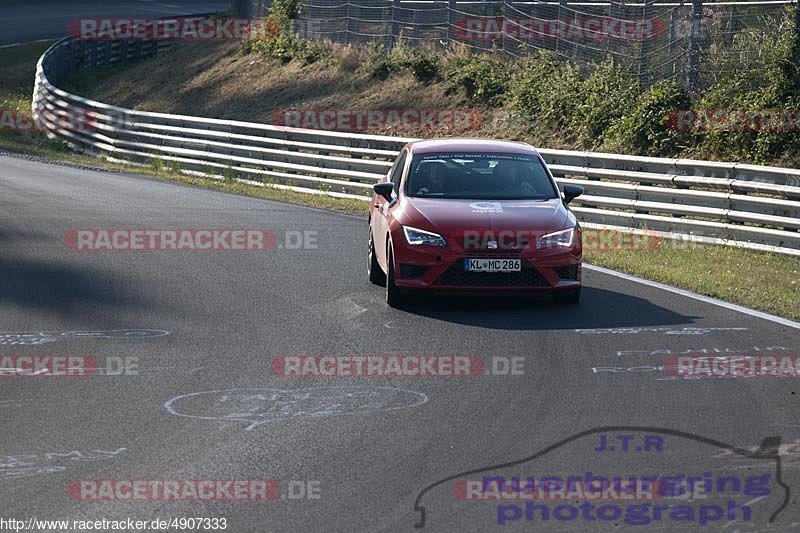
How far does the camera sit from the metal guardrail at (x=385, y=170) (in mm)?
16125

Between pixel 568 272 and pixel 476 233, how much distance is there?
993 millimetres

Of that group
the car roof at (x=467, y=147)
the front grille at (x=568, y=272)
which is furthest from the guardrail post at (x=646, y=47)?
the front grille at (x=568, y=272)

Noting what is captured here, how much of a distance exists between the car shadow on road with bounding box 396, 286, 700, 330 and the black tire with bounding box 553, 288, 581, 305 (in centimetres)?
5

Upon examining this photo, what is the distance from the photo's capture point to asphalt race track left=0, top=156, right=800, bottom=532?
6121mm

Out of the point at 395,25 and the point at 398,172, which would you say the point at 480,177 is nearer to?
the point at 398,172

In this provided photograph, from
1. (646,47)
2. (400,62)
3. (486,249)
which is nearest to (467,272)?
(486,249)

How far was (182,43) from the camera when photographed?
43531mm

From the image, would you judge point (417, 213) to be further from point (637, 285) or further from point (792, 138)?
point (792, 138)

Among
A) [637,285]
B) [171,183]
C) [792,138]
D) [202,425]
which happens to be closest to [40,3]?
[171,183]

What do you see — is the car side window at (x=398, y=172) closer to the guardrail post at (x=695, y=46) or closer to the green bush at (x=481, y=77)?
the guardrail post at (x=695, y=46)

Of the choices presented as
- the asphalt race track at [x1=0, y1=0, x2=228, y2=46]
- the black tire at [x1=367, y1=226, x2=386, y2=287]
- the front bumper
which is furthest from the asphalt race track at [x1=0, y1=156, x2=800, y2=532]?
the asphalt race track at [x1=0, y1=0, x2=228, y2=46]

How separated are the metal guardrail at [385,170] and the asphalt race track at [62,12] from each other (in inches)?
620

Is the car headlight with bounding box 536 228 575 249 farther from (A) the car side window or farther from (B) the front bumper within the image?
(A) the car side window

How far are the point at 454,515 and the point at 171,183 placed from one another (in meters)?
19.7
